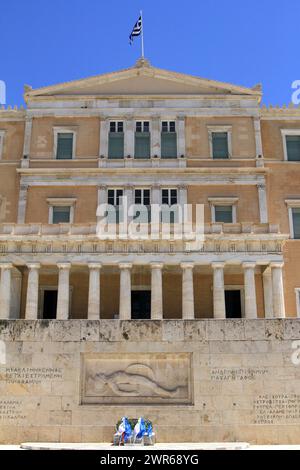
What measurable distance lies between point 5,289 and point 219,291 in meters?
11.1

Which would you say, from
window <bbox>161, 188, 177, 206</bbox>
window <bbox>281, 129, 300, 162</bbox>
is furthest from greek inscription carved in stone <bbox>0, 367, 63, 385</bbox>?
window <bbox>281, 129, 300, 162</bbox>

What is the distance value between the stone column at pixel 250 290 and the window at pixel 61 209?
1154cm

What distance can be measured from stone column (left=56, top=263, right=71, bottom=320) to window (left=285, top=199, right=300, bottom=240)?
46.3 ft

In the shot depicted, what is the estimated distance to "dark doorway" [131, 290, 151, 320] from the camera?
34625 mm

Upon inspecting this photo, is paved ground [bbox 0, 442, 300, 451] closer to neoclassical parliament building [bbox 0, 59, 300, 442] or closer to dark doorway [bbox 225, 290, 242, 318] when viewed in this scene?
neoclassical parliament building [bbox 0, 59, 300, 442]

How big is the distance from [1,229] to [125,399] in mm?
19134

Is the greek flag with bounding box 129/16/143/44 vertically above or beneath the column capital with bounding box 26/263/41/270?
above

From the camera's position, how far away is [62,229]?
3219 centimetres

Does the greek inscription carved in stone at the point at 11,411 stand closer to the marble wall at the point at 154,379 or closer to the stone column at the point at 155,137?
the marble wall at the point at 154,379

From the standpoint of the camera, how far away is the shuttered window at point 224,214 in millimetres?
36625

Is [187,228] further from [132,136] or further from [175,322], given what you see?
[175,322]

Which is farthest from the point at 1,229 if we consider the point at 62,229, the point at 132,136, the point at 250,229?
the point at 250,229

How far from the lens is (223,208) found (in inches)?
1452

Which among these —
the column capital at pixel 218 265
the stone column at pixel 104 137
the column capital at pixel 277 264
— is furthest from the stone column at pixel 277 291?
the stone column at pixel 104 137
